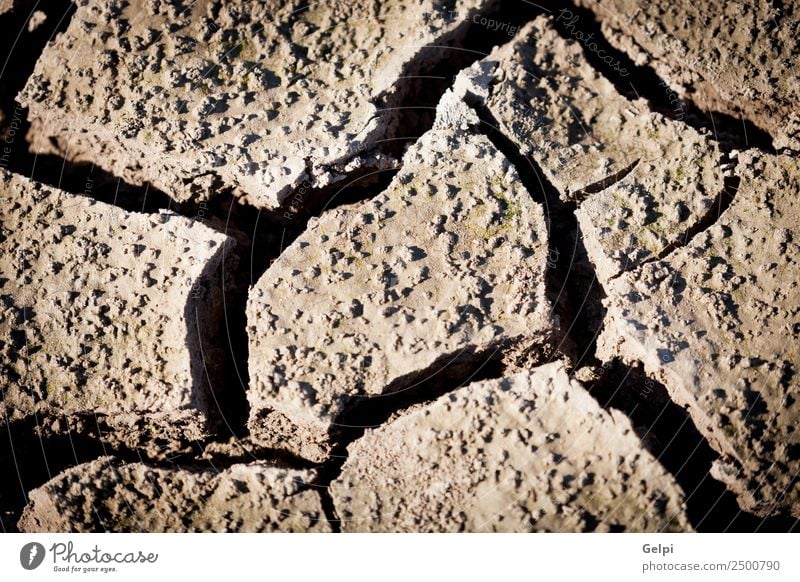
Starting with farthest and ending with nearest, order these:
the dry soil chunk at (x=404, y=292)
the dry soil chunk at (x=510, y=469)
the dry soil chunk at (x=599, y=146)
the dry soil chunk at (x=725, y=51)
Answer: the dry soil chunk at (x=725, y=51) → the dry soil chunk at (x=599, y=146) → the dry soil chunk at (x=404, y=292) → the dry soil chunk at (x=510, y=469)

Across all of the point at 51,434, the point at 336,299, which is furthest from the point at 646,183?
the point at 51,434

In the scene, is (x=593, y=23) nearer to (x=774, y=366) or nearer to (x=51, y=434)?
(x=774, y=366)

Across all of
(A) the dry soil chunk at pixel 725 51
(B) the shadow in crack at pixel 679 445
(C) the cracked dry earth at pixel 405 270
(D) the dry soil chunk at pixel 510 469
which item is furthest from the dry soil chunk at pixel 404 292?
(A) the dry soil chunk at pixel 725 51

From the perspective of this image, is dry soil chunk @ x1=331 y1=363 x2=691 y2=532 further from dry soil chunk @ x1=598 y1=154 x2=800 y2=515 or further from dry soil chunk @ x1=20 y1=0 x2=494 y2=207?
dry soil chunk @ x1=20 y1=0 x2=494 y2=207

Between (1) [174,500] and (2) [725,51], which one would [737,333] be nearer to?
(2) [725,51]

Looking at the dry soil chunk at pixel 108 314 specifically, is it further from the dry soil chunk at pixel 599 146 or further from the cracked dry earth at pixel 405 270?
the dry soil chunk at pixel 599 146

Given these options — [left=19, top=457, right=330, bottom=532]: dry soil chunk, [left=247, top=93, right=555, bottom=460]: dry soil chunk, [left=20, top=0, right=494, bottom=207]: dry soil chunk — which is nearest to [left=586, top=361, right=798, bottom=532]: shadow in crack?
[left=247, top=93, right=555, bottom=460]: dry soil chunk

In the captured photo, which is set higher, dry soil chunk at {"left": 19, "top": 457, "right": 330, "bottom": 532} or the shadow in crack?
the shadow in crack
